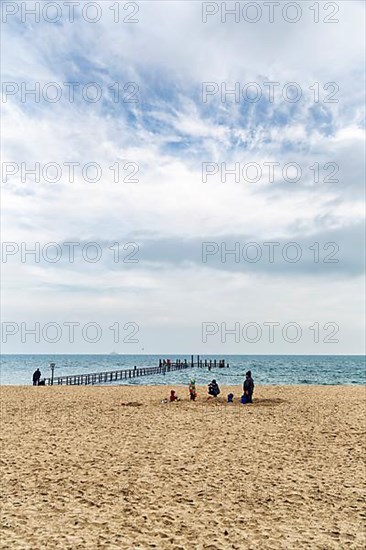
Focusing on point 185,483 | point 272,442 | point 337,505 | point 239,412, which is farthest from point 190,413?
point 337,505

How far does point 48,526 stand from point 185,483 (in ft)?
10.3

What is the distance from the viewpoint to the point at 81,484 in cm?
995

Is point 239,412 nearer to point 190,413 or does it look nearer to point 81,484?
point 190,413

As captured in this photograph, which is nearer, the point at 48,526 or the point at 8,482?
the point at 48,526

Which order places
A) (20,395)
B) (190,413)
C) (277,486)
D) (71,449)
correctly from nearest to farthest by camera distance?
(277,486) < (71,449) < (190,413) < (20,395)

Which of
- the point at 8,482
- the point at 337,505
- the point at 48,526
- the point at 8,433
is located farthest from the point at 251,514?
the point at 8,433

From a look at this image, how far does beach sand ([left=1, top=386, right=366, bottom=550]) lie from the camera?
738cm

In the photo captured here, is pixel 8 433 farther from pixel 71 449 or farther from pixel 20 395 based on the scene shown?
pixel 20 395

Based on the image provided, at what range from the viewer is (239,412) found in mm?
19422

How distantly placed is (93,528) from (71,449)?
223 inches

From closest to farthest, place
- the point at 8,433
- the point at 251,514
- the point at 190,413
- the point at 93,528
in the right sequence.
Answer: the point at 93,528 → the point at 251,514 → the point at 8,433 → the point at 190,413

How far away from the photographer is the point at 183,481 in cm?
1008

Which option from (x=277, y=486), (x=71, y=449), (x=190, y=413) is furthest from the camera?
(x=190, y=413)

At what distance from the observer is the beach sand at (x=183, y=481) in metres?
7.38
